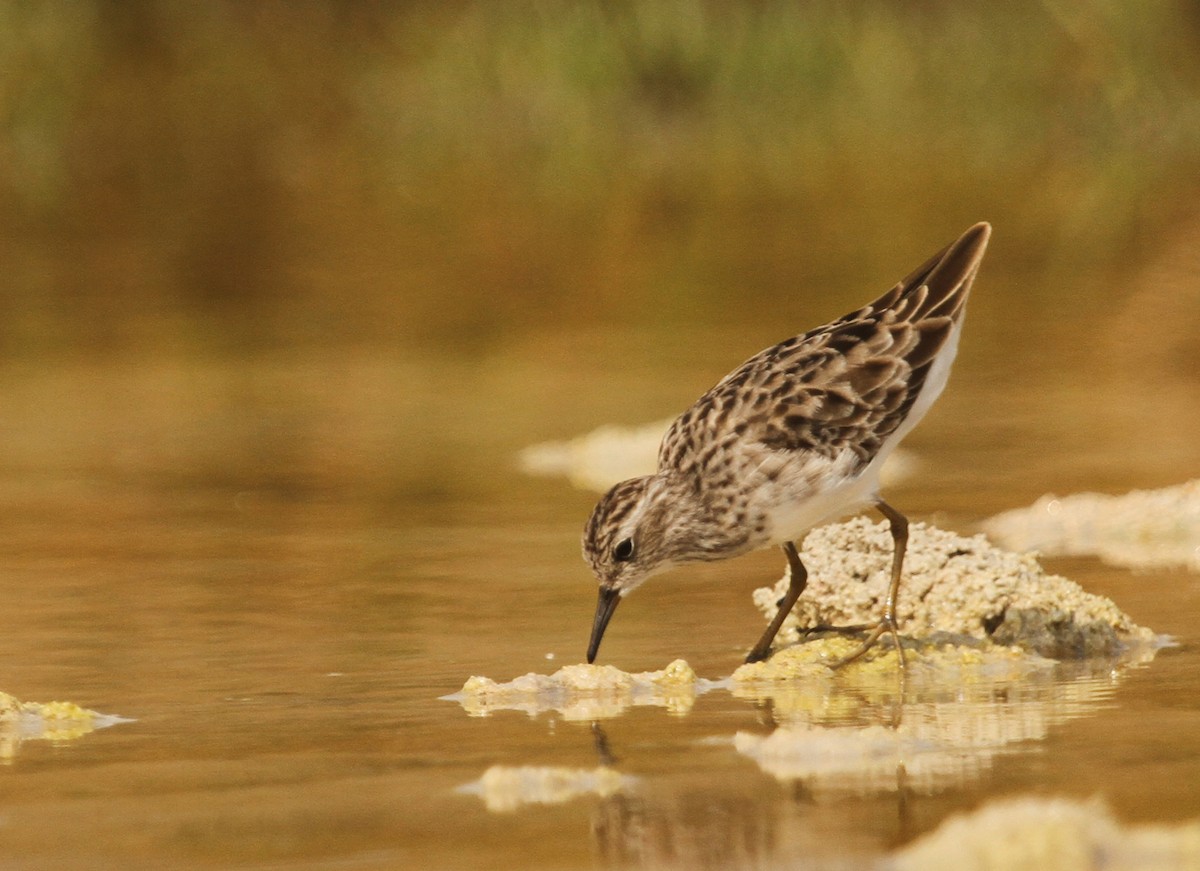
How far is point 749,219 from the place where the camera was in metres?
19.0

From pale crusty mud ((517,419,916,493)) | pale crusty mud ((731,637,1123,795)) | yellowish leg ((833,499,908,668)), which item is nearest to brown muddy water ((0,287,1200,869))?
pale crusty mud ((731,637,1123,795))

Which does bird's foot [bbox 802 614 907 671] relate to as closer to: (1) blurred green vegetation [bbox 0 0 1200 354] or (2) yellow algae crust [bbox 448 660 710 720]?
(2) yellow algae crust [bbox 448 660 710 720]

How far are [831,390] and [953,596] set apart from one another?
67 cm

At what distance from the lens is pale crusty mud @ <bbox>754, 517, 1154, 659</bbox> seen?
6.85 meters

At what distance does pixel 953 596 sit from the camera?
23.3 ft

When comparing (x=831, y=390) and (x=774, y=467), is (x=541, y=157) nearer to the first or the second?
(x=831, y=390)

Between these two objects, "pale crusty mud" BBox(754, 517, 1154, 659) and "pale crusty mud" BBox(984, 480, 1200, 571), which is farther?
"pale crusty mud" BBox(984, 480, 1200, 571)

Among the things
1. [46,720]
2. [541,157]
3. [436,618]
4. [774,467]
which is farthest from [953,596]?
[541,157]

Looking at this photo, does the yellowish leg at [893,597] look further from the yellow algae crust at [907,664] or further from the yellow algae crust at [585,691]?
the yellow algae crust at [585,691]

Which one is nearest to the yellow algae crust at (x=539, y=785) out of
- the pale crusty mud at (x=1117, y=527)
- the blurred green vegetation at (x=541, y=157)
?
the pale crusty mud at (x=1117, y=527)

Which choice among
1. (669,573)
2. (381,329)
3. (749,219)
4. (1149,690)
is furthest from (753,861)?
(749,219)

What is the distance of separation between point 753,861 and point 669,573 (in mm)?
3513

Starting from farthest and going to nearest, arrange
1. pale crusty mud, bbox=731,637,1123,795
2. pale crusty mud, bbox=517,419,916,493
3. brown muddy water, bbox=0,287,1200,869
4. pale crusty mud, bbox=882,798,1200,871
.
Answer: pale crusty mud, bbox=517,419,916,493 → pale crusty mud, bbox=731,637,1123,795 → brown muddy water, bbox=0,287,1200,869 → pale crusty mud, bbox=882,798,1200,871

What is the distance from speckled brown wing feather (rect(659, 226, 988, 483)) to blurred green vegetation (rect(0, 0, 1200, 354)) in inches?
256
